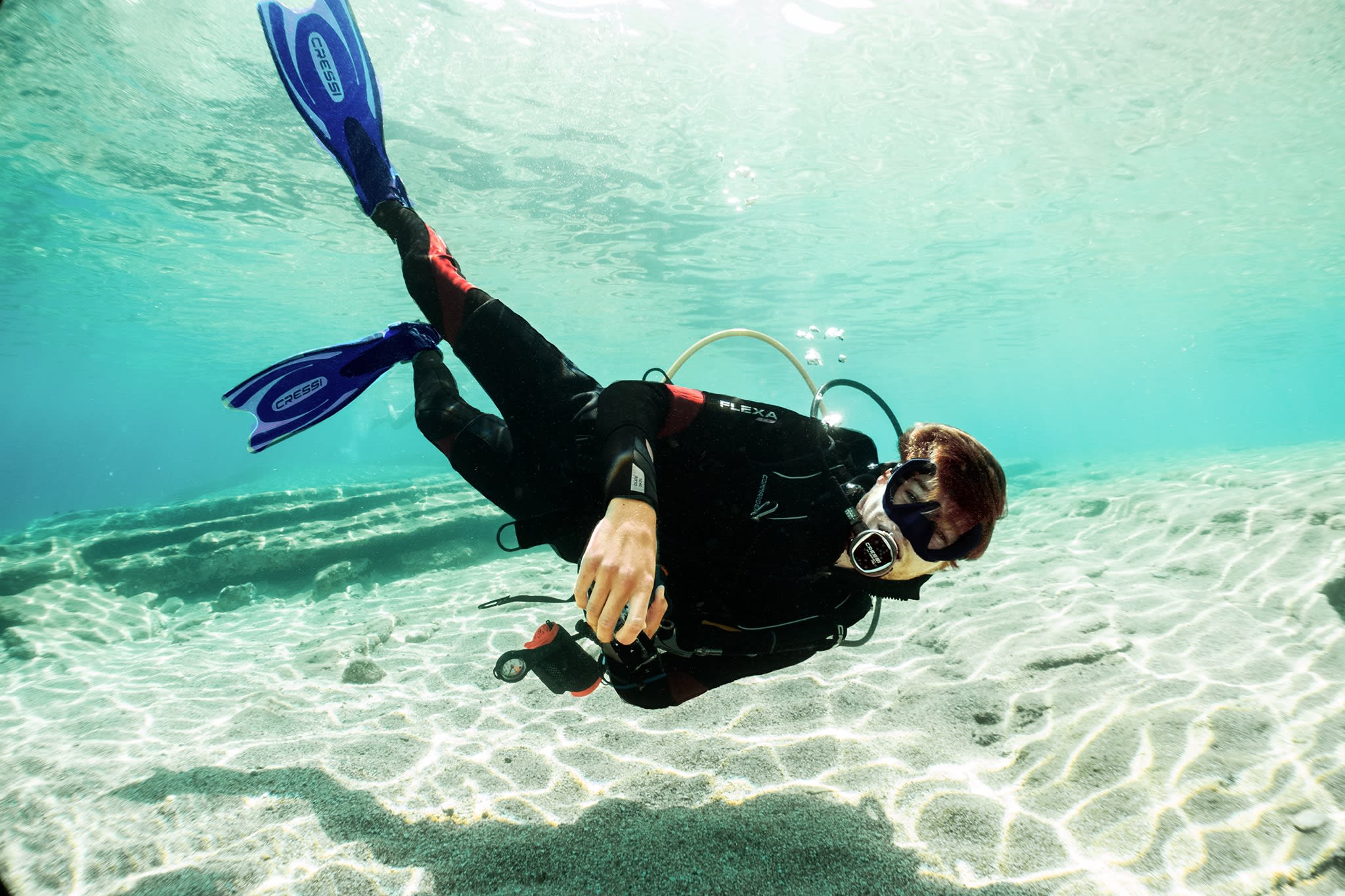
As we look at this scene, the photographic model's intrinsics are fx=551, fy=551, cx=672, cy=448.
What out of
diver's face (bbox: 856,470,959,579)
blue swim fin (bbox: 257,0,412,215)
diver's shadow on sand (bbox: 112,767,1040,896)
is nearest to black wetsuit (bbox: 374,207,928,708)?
diver's face (bbox: 856,470,959,579)

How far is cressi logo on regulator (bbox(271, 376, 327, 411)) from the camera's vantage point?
4461 mm

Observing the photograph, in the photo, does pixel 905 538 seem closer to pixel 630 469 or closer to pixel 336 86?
pixel 630 469

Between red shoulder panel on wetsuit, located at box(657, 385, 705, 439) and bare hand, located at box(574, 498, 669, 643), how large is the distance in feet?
3.21

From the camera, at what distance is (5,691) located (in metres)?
5.93

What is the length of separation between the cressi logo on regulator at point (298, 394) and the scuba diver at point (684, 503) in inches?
53.1

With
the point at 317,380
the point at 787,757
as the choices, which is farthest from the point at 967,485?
the point at 317,380

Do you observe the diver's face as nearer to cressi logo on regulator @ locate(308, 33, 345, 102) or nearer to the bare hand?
the bare hand

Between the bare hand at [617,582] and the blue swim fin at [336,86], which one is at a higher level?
the blue swim fin at [336,86]

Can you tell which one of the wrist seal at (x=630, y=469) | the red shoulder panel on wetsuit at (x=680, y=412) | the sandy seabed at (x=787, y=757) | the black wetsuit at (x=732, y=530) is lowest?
the sandy seabed at (x=787, y=757)

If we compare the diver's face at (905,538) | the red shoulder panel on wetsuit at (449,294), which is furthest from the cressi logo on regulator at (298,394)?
the diver's face at (905,538)

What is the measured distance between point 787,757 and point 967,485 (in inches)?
77.1

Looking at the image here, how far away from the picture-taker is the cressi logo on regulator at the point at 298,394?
4461 mm

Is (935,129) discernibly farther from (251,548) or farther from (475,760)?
(251,548)

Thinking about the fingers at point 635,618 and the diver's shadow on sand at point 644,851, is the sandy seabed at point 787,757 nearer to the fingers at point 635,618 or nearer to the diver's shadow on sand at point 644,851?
the diver's shadow on sand at point 644,851
